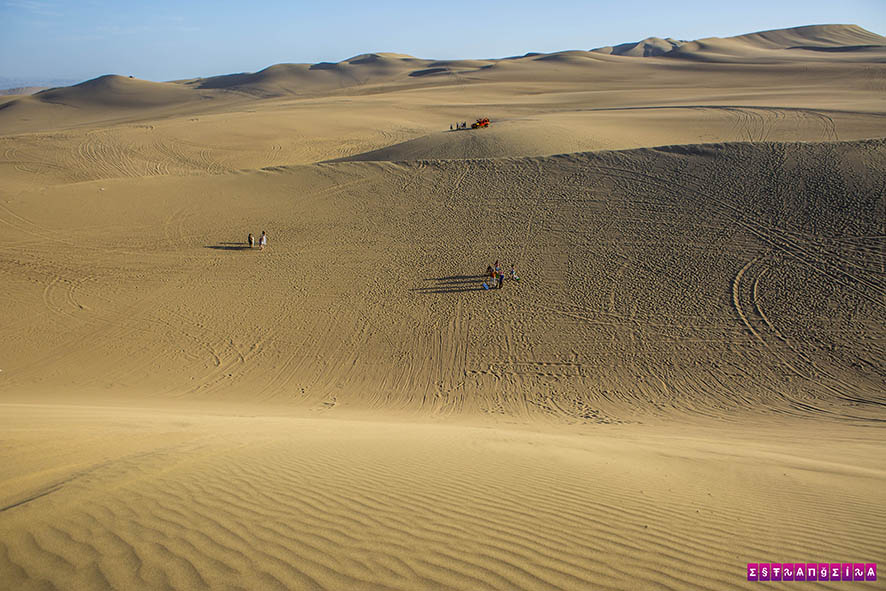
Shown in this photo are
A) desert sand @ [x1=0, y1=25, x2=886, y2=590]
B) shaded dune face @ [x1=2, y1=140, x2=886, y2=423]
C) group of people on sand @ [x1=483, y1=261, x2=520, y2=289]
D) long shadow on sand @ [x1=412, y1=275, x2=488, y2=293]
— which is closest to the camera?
desert sand @ [x1=0, y1=25, x2=886, y2=590]

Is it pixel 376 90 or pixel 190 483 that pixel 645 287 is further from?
pixel 376 90

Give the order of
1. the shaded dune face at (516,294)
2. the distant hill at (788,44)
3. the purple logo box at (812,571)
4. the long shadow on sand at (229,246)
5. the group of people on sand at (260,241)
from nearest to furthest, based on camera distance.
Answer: the purple logo box at (812,571), the shaded dune face at (516,294), the group of people on sand at (260,241), the long shadow on sand at (229,246), the distant hill at (788,44)

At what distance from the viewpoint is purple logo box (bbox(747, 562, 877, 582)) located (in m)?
3.78

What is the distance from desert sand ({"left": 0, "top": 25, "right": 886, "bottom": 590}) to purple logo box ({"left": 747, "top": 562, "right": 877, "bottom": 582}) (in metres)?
0.12

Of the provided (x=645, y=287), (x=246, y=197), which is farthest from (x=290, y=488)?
(x=246, y=197)

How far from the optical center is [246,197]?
24609 millimetres

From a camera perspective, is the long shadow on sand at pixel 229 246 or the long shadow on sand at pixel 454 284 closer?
the long shadow on sand at pixel 454 284

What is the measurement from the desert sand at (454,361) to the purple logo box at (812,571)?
12 centimetres

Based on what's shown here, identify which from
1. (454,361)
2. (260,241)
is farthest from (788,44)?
(454,361)

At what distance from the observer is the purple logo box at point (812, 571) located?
3.78 metres

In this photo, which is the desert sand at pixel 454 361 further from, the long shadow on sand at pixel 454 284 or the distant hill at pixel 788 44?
the distant hill at pixel 788 44

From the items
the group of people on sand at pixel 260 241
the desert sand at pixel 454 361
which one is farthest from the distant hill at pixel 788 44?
the group of people on sand at pixel 260 241

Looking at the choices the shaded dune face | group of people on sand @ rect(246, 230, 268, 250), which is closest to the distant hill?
the shaded dune face

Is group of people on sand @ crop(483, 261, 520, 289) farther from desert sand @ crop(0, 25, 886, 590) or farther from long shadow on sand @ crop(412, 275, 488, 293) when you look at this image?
desert sand @ crop(0, 25, 886, 590)
